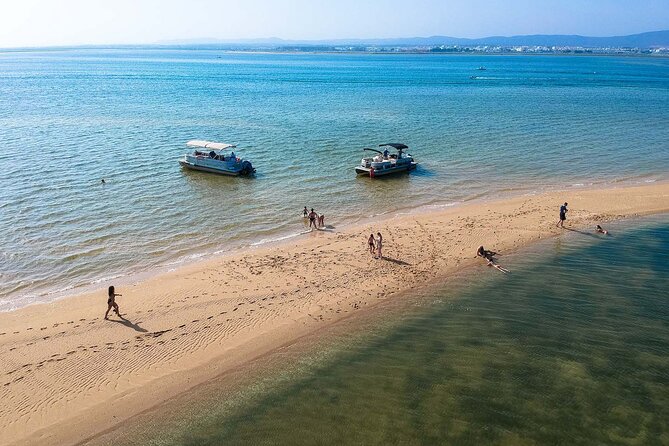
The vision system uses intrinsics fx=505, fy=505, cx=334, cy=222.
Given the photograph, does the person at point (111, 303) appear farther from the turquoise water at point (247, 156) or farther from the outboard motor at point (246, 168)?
the outboard motor at point (246, 168)

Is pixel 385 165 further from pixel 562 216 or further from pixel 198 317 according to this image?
pixel 198 317

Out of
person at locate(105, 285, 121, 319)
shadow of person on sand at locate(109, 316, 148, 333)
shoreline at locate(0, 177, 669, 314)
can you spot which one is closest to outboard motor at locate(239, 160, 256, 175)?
shoreline at locate(0, 177, 669, 314)

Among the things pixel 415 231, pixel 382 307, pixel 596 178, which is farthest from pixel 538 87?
pixel 382 307

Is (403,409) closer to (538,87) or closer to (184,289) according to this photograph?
(184,289)

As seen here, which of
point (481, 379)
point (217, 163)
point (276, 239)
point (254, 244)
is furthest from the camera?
point (217, 163)

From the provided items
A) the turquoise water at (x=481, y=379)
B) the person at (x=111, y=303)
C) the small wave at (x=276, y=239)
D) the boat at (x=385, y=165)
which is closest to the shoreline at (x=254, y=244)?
the small wave at (x=276, y=239)

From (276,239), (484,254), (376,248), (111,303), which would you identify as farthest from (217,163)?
(484,254)
